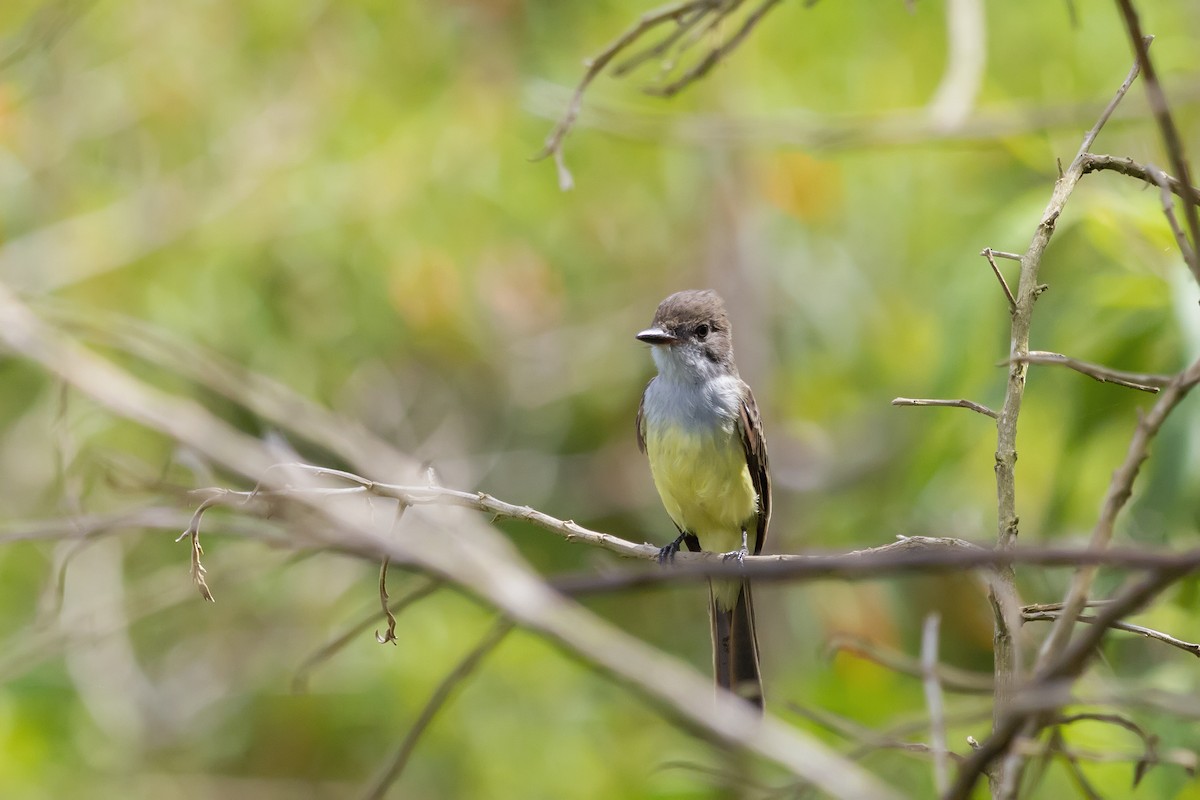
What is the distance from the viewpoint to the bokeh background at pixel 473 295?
5824mm

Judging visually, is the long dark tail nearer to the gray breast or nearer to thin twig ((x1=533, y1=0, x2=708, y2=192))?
the gray breast

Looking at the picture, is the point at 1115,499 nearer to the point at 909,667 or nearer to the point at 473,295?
the point at 909,667

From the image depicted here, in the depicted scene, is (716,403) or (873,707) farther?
(716,403)

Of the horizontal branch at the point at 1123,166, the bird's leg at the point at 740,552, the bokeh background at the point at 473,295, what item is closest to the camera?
the horizontal branch at the point at 1123,166

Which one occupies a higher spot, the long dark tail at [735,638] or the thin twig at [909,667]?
the thin twig at [909,667]

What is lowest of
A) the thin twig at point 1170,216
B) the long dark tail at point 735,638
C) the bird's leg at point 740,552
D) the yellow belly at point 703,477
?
the long dark tail at point 735,638

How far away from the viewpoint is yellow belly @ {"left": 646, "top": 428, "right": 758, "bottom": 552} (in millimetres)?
4426

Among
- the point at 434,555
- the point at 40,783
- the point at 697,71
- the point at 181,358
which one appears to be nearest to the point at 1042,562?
the point at 434,555

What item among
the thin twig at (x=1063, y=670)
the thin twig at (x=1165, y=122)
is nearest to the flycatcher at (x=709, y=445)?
the thin twig at (x=1165, y=122)

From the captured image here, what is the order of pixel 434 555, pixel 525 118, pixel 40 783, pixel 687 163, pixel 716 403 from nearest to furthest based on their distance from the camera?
pixel 434 555
pixel 716 403
pixel 40 783
pixel 525 118
pixel 687 163

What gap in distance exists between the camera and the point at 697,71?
2.56 metres

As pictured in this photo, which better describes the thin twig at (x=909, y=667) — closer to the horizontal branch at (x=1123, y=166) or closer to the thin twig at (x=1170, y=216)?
the thin twig at (x=1170, y=216)

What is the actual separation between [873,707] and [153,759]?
4180 mm

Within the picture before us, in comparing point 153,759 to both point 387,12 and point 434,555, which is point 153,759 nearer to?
point 387,12
